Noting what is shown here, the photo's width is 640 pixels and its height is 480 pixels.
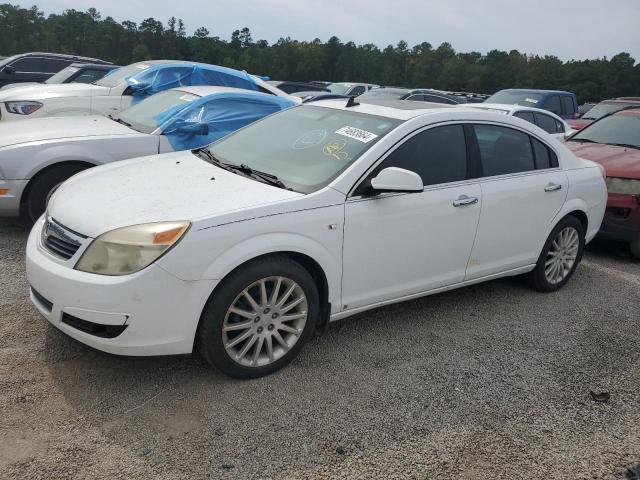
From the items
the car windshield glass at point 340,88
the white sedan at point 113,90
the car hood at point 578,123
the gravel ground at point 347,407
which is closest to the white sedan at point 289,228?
the gravel ground at point 347,407

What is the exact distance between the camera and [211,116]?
651cm

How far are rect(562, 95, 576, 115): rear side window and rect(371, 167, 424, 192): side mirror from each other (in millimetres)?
10759

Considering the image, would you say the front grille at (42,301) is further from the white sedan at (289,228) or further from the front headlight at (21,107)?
the front headlight at (21,107)

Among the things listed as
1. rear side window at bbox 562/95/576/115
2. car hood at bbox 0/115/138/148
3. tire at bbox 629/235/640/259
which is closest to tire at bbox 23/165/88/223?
car hood at bbox 0/115/138/148

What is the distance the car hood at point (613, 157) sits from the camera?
6100 millimetres

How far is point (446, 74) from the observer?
55.1m

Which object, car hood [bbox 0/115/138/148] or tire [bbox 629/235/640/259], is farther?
tire [bbox 629/235/640/259]

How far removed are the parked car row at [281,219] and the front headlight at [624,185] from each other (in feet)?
3.41

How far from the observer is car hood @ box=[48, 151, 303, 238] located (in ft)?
9.86

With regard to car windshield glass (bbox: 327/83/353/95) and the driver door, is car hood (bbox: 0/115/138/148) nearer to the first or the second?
the driver door

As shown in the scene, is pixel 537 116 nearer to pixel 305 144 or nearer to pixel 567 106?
pixel 567 106

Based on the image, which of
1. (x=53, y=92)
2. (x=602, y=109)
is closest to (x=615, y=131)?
(x=602, y=109)

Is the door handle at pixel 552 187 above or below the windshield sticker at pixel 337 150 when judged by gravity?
below

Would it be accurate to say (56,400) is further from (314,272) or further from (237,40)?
(237,40)
